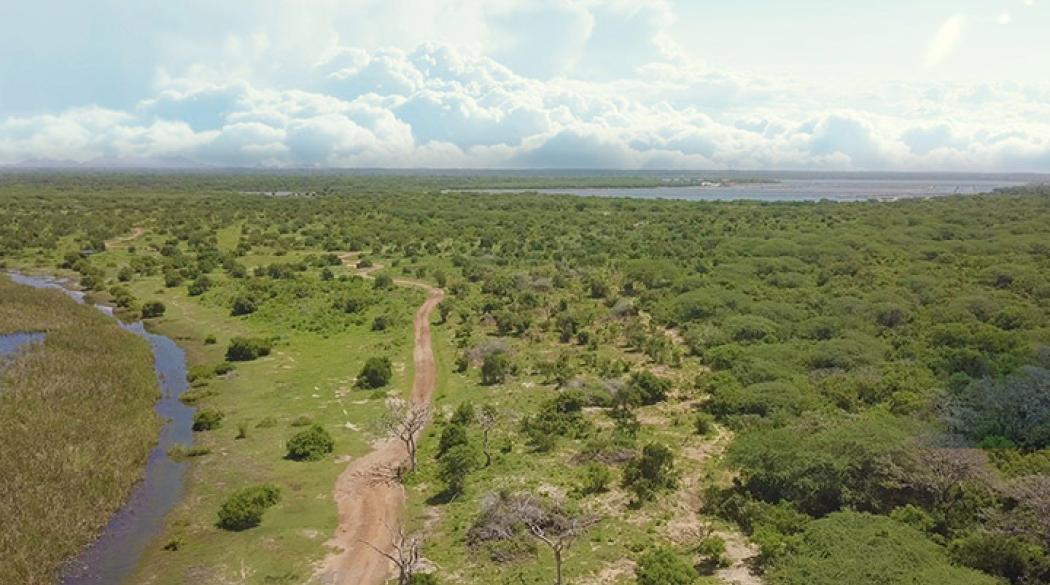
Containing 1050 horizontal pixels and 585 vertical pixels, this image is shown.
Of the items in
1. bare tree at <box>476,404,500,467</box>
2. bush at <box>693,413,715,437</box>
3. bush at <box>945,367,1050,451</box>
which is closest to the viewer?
bush at <box>945,367,1050,451</box>

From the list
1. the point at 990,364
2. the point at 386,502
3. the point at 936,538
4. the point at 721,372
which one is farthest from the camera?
the point at 721,372

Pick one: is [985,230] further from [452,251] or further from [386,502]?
[386,502]

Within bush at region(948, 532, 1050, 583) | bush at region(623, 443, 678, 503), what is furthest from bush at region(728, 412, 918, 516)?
bush at region(948, 532, 1050, 583)

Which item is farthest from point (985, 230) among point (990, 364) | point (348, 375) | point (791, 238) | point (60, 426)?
point (60, 426)

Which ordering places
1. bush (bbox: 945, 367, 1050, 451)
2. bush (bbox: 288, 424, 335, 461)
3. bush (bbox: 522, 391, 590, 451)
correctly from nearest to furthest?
bush (bbox: 945, 367, 1050, 451), bush (bbox: 288, 424, 335, 461), bush (bbox: 522, 391, 590, 451)

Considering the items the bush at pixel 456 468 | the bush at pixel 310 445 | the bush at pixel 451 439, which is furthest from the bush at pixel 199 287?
the bush at pixel 456 468

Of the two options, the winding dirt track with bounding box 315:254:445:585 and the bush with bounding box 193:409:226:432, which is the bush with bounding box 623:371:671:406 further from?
the bush with bounding box 193:409:226:432

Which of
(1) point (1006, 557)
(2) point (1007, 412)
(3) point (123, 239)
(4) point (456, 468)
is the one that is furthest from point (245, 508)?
(3) point (123, 239)
